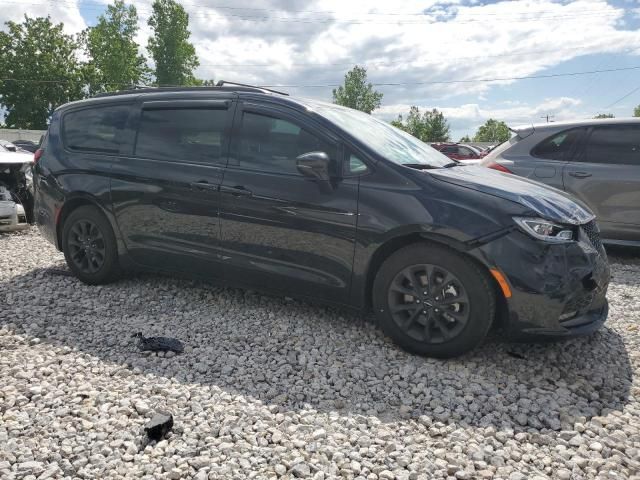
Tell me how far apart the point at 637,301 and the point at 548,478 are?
315cm

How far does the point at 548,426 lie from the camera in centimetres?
268

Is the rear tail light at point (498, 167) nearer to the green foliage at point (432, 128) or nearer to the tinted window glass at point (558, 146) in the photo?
the tinted window glass at point (558, 146)

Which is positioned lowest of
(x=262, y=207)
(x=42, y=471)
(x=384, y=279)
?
(x=42, y=471)

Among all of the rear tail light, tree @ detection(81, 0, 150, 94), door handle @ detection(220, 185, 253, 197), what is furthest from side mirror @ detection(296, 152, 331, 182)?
tree @ detection(81, 0, 150, 94)

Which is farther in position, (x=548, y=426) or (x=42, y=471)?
(x=548, y=426)

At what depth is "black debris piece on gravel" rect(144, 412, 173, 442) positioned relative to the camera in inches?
98.4

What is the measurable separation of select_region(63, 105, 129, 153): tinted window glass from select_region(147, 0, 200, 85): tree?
4762 cm

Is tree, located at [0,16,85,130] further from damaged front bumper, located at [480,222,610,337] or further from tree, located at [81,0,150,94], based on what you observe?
damaged front bumper, located at [480,222,610,337]

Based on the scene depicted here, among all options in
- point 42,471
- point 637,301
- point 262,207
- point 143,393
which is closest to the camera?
point 42,471

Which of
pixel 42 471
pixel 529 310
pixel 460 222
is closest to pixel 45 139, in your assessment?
pixel 42 471

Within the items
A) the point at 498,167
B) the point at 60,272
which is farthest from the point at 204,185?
the point at 498,167

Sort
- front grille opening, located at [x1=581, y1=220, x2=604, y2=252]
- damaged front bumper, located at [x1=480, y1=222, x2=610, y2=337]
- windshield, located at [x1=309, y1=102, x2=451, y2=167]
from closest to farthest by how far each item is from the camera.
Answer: damaged front bumper, located at [x1=480, y1=222, x2=610, y2=337], front grille opening, located at [x1=581, y1=220, x2=604, y2=252], windshield, located at [x1=309, y1=102, x2=451, y2=167]

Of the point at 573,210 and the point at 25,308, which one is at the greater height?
the point at 573,210

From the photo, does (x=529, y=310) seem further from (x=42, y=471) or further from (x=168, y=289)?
(x=168, y=289)
